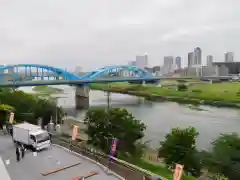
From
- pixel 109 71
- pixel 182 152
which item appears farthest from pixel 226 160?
pixel 109 71

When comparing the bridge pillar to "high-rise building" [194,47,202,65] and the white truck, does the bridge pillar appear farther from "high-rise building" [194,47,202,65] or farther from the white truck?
"high-rise building" [194,47,202,65]

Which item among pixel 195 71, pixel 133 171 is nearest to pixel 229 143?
pixel 133 171

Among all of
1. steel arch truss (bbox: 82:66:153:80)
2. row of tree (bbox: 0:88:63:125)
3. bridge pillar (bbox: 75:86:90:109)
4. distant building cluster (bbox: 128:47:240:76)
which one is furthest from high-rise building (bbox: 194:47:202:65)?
row of tree (bbox: 0:88:63:125)

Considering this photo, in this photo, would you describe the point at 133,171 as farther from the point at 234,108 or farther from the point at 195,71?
the point at 195,71

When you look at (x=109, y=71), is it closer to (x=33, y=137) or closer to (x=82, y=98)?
(x=82, y=98)

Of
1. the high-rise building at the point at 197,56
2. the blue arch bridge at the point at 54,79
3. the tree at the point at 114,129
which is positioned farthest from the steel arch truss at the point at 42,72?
the high-rise building at the point at 197,56

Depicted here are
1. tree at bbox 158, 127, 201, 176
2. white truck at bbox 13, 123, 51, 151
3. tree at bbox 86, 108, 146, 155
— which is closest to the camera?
white truck at bbox 13, 123, 51, 151

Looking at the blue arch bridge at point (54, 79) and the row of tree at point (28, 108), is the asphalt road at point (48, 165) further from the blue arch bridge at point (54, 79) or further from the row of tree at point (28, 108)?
the blue arch bridge at point (54, 79)

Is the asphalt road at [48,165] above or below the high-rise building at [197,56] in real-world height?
below
